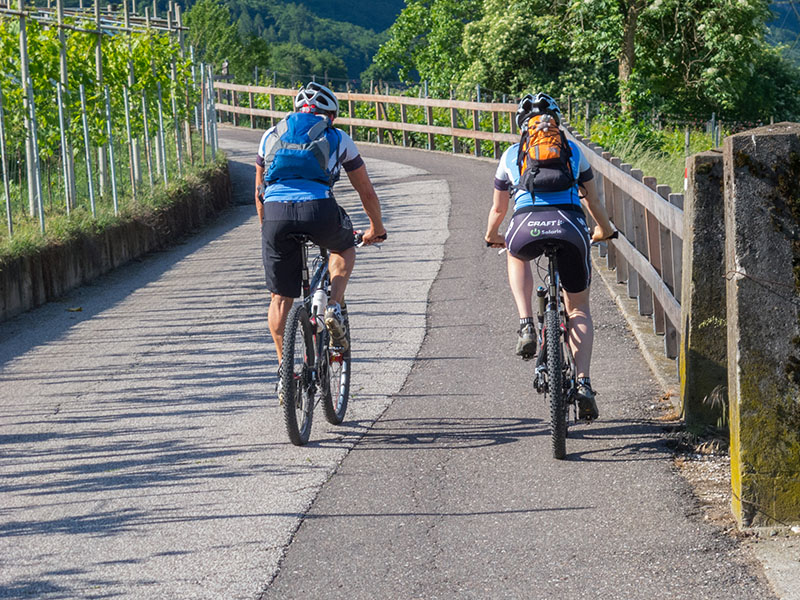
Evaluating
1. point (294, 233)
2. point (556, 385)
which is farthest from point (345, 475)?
point (294, 233)

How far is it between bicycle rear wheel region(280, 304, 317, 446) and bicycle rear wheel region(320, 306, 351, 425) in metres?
0.23

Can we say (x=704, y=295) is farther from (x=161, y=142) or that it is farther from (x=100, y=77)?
(x=161, y=142)

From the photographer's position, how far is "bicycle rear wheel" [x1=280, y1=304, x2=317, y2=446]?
6027 mm

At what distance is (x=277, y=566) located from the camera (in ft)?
15.0

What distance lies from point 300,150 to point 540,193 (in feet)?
4.09

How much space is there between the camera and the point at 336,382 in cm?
682

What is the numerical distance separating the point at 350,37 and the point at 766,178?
18990cm

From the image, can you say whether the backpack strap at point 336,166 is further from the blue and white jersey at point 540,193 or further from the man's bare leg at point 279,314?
the blue and white jersey at point 540,193

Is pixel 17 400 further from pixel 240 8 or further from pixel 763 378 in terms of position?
pixel 240 8

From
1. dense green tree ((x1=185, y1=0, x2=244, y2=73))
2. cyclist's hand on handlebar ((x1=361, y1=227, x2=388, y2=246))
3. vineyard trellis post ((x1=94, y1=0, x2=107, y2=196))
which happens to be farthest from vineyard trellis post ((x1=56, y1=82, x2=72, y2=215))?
dense green tree ((x1=185, y1=0, x2=244, y2=73))

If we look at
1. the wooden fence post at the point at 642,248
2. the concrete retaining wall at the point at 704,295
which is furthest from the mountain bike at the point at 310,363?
the wooden fence post at the point at 642,248

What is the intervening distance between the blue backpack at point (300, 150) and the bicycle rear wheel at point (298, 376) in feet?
2.25

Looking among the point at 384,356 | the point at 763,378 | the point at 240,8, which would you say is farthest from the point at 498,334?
the point at 240,8

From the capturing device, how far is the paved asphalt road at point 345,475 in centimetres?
446
